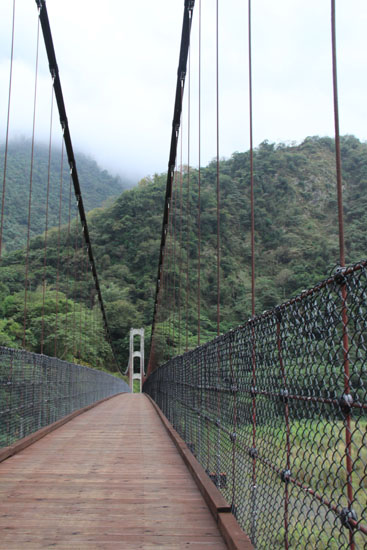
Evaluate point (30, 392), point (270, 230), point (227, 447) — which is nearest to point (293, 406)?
point (227, 447)

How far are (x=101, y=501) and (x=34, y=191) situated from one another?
130ft

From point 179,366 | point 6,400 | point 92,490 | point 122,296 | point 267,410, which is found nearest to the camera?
point 267,410

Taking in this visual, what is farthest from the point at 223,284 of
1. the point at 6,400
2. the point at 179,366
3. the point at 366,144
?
the point at 6,400

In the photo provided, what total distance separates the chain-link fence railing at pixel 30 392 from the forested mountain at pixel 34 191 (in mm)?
19749

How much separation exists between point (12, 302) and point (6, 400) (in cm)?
1849

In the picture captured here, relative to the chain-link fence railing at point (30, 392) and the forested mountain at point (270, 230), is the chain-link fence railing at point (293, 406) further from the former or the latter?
the chain-link fence railing at point (30, 392)

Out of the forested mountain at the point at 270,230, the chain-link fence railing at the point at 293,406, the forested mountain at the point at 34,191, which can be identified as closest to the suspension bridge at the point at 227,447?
the chain-link fence railing at the point at 293,406

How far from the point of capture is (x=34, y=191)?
40219mm

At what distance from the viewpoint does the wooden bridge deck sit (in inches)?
86.0

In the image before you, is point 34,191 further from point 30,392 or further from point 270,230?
point 30,392

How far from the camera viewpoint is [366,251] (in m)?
6.57

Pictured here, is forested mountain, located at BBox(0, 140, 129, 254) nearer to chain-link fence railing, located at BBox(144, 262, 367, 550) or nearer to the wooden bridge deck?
the wooden bridge deck

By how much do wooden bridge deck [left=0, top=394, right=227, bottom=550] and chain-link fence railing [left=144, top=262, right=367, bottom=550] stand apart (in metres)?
0.25

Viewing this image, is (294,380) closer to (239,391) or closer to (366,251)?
(239,391)
